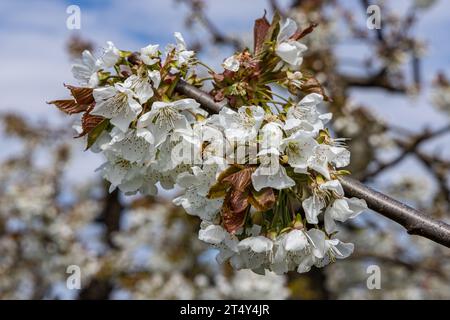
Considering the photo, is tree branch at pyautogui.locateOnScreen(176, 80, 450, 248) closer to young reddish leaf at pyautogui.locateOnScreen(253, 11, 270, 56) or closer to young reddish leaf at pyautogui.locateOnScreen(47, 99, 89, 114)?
young reddish leaf at pyautogui.locateOnScreen(253, 11, 270, 56)

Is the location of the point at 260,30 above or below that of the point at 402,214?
above

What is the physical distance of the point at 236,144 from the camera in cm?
113

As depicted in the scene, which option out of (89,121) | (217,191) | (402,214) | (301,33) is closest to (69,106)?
(89,121)

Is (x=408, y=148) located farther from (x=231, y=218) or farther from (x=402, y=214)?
(x=231, y=218)

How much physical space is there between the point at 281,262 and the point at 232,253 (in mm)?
106

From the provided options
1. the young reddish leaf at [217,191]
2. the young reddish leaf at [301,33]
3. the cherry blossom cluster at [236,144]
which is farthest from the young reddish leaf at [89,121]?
the young reddish leaf at [301,33]

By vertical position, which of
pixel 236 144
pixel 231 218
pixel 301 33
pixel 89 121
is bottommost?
pixel 231 218

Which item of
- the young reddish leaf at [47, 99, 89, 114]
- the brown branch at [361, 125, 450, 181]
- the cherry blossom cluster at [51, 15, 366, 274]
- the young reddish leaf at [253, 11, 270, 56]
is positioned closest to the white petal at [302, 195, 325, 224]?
the cherry blossom cluster at [51, 15, 366, 274]

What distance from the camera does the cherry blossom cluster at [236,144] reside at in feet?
3.68

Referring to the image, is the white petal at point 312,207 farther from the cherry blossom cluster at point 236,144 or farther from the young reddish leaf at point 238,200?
the young reddish leaf at point 238,200

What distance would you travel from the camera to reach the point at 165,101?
1218mm

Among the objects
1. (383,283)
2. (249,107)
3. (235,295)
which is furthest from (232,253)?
(383,283)

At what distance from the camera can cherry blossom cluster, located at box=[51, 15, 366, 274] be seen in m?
1.12

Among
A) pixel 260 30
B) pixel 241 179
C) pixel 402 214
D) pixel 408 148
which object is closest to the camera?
pixel 241 179
